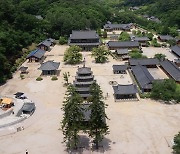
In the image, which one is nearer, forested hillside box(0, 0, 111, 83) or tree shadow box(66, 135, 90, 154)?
tree shadow box(66, 135, 90, 154)

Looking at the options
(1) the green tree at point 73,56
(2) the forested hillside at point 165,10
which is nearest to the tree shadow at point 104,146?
(1) the green tree at point 73,56

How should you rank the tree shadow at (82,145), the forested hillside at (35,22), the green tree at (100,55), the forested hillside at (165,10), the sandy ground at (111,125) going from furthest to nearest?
1. the forested hillside at (165,10)
2. the green tree at (100,55)
3. the forested hillside at (35,22)
4. the sandy ground at (111,125)
5. the tree shadow at (82,145)

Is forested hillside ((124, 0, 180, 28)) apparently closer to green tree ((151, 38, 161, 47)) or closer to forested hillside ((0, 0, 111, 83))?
forested hillside ((0, 0, 111, 83))

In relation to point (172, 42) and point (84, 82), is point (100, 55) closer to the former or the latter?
point (84, 82)

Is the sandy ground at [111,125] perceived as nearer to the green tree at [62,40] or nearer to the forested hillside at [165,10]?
the green tree at [62,40]

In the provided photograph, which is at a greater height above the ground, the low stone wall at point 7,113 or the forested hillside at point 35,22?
the forested hillside at point 35,22

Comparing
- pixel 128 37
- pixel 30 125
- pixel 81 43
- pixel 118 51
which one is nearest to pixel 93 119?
pixel 30 125

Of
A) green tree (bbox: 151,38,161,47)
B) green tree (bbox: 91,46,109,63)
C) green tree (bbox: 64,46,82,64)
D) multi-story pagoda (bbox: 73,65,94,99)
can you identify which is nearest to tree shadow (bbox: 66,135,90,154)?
multi-story pagoda (bbox: 73,65,94,99)
